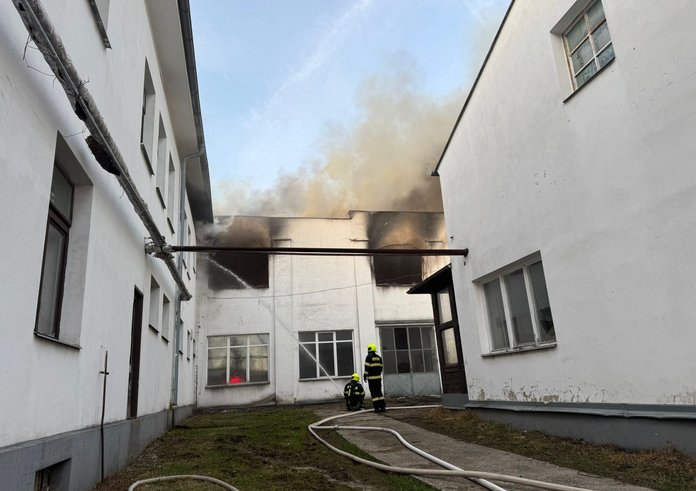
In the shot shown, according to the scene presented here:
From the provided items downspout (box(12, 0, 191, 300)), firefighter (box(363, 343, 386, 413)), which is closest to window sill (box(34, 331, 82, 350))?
downspout (box(12, 0, 191, 300))

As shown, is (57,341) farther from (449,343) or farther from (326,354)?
(326,354)

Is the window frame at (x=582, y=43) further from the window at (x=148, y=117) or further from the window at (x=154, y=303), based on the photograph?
the window at (x=154, y=303)

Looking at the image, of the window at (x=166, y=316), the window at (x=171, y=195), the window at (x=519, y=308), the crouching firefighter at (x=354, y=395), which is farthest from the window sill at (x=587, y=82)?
the crouching firefighter at (x=354, y=395)

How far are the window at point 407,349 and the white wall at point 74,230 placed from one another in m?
12.5

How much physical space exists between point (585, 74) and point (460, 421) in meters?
5.87

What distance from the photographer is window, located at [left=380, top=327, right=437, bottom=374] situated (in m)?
19.1

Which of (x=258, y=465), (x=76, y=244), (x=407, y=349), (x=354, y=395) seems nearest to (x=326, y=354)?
(x=407, y=349)

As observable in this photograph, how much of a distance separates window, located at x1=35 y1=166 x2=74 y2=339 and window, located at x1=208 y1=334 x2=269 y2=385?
14363mm

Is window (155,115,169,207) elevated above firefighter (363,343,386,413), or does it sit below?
above

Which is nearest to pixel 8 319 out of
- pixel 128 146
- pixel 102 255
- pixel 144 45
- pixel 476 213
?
pixel 102 255

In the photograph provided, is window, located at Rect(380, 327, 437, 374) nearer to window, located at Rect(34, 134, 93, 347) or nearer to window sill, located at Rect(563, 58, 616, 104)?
window sill, located at Rect(563, 58, 616, 104)

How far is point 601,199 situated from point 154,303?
7191 millimetres

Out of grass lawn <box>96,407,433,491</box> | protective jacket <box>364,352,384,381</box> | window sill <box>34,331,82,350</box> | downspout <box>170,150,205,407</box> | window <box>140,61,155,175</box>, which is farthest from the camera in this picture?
protective jacket <box>364,352,384,381</box>

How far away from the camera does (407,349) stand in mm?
19281
